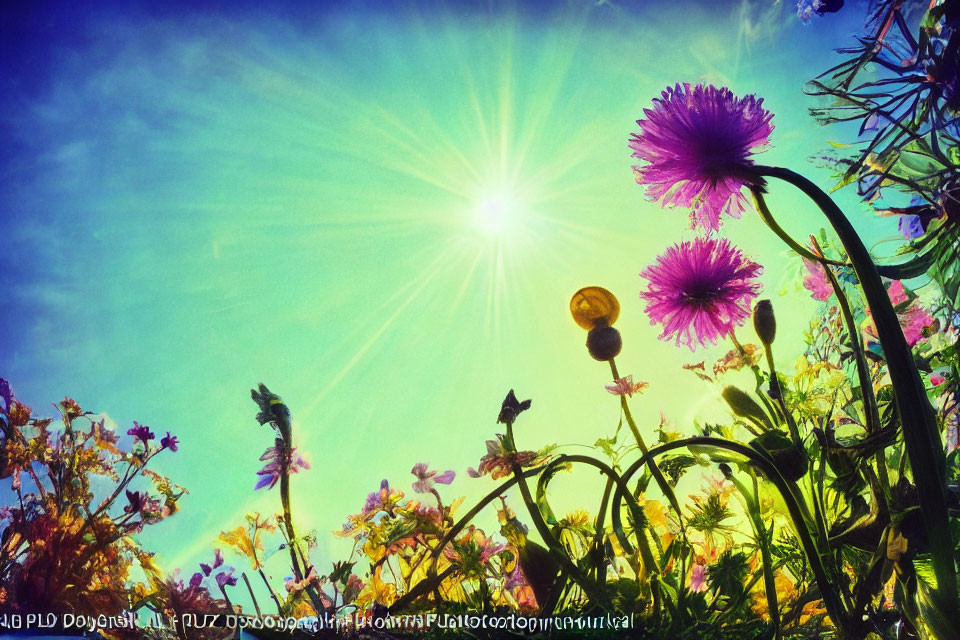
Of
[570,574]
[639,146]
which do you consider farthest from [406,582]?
[639,146]

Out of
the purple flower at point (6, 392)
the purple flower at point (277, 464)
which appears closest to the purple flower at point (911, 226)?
the purple flower at point (277, 464)

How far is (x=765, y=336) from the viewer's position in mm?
396

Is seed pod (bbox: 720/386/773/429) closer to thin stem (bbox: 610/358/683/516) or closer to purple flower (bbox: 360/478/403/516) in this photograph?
thin stem (bbox: 610/358/683/516)

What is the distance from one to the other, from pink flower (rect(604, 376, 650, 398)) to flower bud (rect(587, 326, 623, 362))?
0.06ft

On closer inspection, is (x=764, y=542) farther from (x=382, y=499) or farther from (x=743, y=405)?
(x=382, y=499)

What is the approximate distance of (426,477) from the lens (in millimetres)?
474

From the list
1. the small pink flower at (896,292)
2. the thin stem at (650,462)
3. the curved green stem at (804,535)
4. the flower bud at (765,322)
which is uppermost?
the small pink flower at (896,292)

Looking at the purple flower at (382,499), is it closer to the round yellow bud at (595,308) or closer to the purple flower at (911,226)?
the round yellow bud at (595,308)

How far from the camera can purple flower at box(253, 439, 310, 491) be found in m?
0.45

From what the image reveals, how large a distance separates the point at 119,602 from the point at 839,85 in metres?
0.70

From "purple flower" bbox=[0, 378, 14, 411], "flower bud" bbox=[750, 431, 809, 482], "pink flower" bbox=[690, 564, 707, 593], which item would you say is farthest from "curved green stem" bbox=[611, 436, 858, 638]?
"purple flower" bbox=[0, 378, 14, 411]

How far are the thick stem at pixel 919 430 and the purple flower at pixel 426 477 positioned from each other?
32cm

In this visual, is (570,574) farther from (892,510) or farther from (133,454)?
(133,454)

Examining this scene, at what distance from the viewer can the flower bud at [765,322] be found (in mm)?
393
